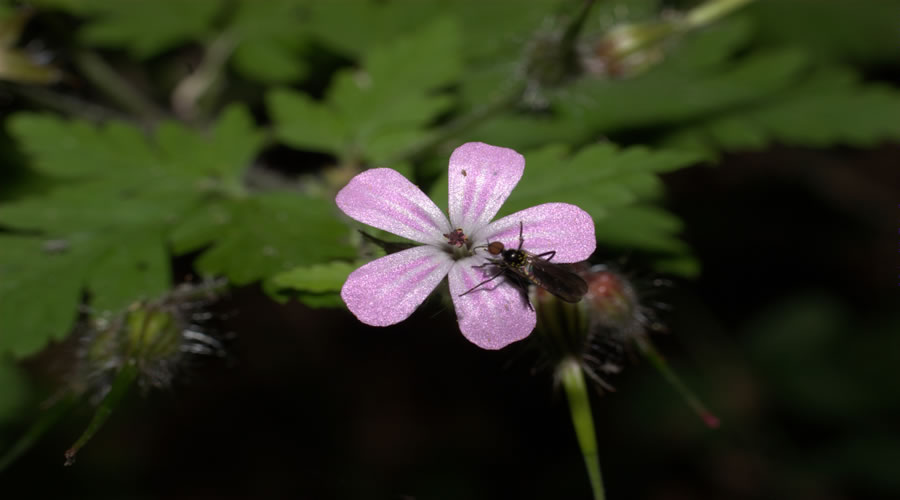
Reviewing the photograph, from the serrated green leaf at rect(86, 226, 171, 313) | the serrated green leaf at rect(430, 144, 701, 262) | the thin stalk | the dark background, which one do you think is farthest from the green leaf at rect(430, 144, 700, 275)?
the dark background

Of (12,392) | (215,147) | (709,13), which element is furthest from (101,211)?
(12,392)

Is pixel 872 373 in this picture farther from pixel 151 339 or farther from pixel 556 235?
pixel 151 339

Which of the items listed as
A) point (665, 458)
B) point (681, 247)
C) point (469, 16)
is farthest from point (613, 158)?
point (665, 458)

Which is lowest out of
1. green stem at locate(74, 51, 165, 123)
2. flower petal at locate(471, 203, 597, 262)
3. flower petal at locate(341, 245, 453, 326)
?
flower petal at locate(341, 245, 453, 326)

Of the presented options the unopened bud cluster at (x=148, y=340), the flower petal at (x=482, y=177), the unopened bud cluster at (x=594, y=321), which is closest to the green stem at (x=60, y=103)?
the unopened bud cluster at (x=148, y=340)

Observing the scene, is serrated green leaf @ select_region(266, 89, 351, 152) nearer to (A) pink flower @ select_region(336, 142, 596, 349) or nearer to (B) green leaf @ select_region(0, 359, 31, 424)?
(A) pink flower @ select_region(336, 142, 596, 349)
